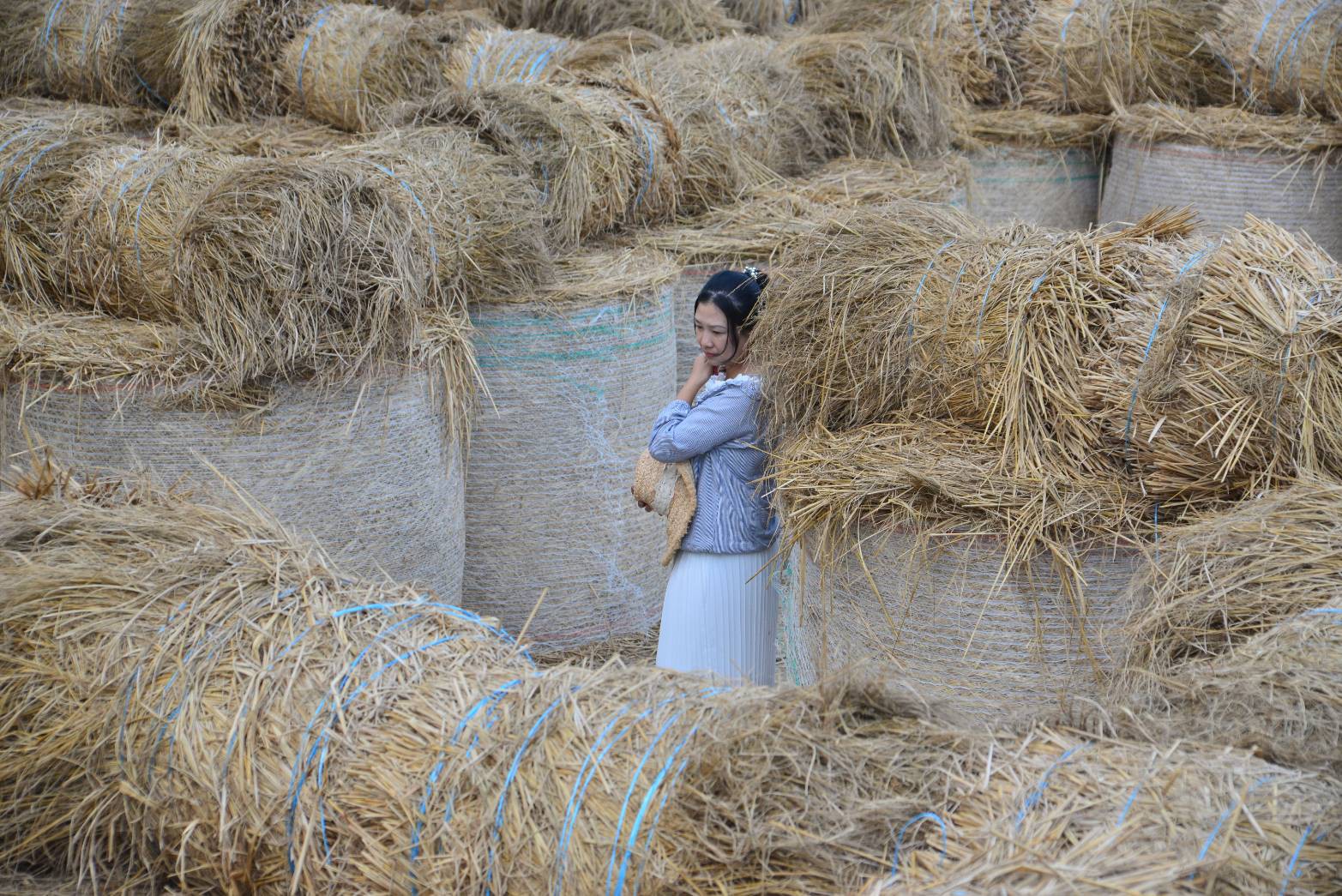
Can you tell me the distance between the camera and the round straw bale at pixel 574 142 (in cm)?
471

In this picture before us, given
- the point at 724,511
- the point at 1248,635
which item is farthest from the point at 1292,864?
the point at 724,511

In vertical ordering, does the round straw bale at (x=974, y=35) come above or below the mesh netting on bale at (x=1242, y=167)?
above

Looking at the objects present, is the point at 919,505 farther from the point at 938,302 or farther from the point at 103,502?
the point at 103,502

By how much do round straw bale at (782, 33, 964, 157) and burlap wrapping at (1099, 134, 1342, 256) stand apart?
102 centimetres

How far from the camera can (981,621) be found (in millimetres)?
3080

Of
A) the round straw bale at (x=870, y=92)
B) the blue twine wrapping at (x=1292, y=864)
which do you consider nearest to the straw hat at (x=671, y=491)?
the blue twine wrapping at (x=1292, y=864)

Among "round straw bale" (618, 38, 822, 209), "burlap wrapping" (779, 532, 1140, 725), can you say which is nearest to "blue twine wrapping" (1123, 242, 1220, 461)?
"burlap wrapping" (779, 532, 1140, 725)

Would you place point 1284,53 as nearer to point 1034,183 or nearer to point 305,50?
point 1034,183

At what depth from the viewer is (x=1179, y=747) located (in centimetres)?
209

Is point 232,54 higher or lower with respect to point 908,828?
higher

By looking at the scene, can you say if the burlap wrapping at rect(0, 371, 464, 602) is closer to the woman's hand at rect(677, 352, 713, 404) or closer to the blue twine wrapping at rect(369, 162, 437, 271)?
the blue twine wrapping at rect(369, 162, 437, 271)

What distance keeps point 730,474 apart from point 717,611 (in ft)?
1.17

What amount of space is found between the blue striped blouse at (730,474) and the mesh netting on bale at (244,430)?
80cm

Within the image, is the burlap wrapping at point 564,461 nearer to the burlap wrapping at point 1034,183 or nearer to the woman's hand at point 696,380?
the woman's hand at point 696,380
